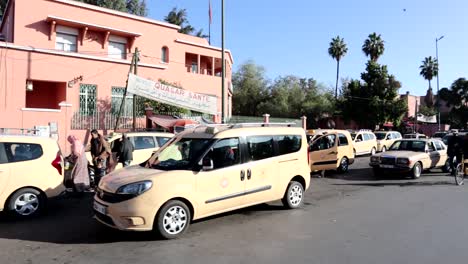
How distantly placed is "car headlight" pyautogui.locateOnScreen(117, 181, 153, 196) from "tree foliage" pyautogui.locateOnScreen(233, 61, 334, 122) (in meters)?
45.4

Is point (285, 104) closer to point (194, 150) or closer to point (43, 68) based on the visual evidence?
point (43, 68)

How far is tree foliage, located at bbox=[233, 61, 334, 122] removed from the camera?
51719 millimetres

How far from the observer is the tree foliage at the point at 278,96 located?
51719mm

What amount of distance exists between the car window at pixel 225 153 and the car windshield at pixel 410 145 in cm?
1040

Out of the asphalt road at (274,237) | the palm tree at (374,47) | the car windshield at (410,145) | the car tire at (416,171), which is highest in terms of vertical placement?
the palm tree at (374,47)

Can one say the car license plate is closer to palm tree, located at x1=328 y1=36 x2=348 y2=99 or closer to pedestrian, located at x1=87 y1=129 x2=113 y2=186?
pedestrian, located at x1=87 y1=129 x2=113 y2=186

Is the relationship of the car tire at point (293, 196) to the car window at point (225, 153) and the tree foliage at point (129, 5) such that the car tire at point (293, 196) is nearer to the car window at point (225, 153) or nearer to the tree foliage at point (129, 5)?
the car window at point (225, 153)

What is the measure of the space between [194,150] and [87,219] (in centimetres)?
261

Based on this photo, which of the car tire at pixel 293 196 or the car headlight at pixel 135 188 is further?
the car tire at pixel 293 196

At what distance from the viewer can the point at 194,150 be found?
24.5ft

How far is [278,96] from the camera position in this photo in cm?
5294

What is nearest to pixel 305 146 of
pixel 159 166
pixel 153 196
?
pixel 159 166

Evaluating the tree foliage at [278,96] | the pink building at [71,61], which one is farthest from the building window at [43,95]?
the tree foliage at [278,96]

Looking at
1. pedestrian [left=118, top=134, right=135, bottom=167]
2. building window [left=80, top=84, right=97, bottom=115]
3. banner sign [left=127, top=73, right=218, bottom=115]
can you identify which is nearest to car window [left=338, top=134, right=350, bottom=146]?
banner sign [left=127, top=73, right=218, bottom=115]
